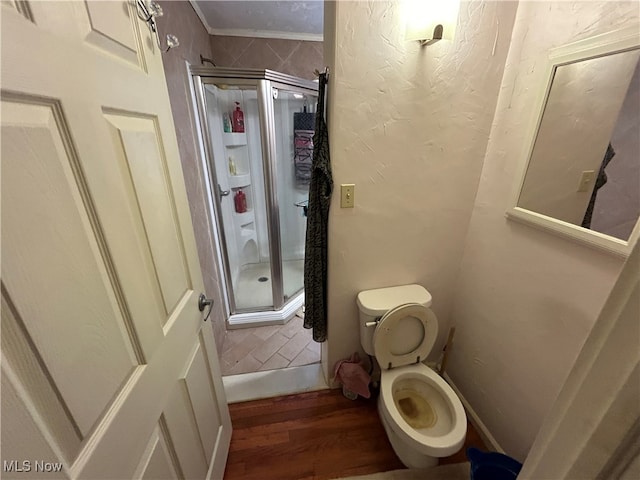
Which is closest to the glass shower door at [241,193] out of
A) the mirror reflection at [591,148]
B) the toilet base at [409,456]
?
the toilet base at [409,456]

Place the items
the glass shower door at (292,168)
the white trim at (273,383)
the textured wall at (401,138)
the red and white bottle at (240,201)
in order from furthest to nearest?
the red and white bottle at (240,201)
the glass shower door at (292,168)
the white trim at (273,383)
the textured wall at (401,138)

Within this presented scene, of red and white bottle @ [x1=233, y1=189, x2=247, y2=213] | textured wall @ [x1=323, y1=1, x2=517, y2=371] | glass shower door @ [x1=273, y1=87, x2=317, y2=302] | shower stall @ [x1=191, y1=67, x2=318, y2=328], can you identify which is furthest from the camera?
red and white bottle @ [x1=233, y1=189, x2=247, y2=213]

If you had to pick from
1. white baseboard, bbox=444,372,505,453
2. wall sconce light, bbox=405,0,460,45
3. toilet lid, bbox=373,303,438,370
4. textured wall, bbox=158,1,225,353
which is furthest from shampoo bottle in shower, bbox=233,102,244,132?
white baseboard, bbox=444,372,505,453

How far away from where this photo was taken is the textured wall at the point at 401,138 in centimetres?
102

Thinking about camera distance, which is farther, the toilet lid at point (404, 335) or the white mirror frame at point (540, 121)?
the toilet lid at point (404, 335)

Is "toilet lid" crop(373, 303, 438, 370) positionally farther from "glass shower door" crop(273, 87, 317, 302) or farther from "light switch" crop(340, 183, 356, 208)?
"glass shower door" crop(273, 87, 317, 302)

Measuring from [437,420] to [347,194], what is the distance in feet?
3.78

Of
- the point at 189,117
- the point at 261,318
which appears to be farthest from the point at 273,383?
the point at 189,117

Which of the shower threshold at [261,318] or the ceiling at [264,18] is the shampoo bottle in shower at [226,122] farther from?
the shower threshold at [261,318]

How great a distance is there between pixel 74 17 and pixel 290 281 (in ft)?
7.15

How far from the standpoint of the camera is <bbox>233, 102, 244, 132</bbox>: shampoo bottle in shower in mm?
1985

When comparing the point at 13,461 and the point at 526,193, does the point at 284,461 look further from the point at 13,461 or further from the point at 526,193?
the point at 526,193

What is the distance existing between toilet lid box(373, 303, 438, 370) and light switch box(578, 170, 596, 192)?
2.50ft

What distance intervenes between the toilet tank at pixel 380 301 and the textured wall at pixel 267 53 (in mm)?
2064
